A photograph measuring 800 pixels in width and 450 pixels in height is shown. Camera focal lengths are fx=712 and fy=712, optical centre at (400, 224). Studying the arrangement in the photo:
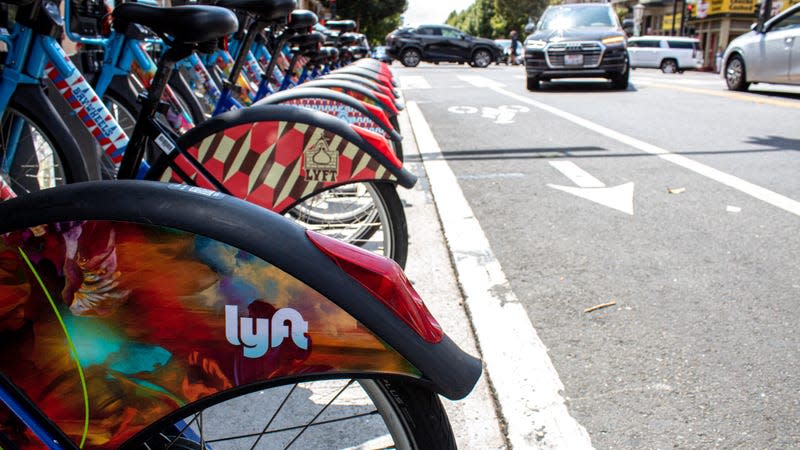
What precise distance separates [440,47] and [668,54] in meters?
12.5

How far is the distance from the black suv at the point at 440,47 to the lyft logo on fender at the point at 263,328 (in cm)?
3370

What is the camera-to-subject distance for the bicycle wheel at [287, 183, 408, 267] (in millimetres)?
3085

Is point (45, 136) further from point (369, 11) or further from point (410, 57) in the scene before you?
point (369, 11)

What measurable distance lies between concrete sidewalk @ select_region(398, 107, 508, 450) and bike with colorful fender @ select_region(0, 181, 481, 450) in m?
1.13

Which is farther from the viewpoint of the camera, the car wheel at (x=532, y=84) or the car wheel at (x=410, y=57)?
the car wheel at (x=410, y=57)

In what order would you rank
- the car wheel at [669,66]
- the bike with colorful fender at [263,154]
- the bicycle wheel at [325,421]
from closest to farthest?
the bicycle wheel at [325,421], the bike with colorful fender at [263,154], the car wheel at [669,66]

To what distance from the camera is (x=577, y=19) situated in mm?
15758

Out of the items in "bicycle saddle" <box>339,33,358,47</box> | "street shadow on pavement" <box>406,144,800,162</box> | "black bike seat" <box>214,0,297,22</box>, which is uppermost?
"black bike seat" <box>214,0,297,22</box>

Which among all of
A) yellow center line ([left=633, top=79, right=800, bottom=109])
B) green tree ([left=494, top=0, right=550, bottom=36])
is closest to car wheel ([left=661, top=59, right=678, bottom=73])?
yellow center line ([left=633, top=79, right=800, bottom=109])

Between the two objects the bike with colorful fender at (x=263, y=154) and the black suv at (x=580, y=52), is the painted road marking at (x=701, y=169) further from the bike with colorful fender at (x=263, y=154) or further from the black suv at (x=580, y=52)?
the black suv at (x=580, y=52)

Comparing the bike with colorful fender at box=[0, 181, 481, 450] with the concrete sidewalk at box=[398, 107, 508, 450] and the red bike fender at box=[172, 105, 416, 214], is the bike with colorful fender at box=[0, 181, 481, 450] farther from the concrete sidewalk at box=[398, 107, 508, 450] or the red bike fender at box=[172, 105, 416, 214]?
the red bike fender at box=[172, 105, 416, 214]

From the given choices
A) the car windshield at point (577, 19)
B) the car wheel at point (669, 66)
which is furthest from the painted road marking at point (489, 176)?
the car wheel at point (669, 66)

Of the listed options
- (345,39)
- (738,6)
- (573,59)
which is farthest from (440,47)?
(345,39)

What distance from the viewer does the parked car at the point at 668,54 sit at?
37.3m
